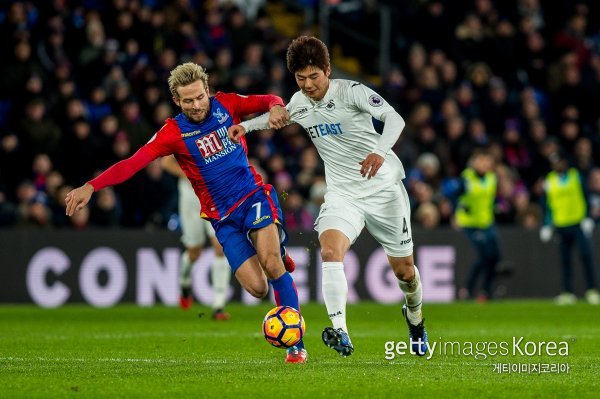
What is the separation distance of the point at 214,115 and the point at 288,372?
2020 millimetres

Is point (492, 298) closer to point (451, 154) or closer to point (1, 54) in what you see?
point (451, 154)

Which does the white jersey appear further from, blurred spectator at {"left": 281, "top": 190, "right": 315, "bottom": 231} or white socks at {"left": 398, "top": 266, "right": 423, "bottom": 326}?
blurred spectator at {"left": 281, "top": 190, "right": 315, "bottom": 231}

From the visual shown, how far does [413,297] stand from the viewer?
928 centimetres

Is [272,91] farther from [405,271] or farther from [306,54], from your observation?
[306,54]

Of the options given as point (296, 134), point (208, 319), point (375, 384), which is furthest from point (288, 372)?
point (296, 134)

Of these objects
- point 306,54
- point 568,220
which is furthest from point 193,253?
point 306,54

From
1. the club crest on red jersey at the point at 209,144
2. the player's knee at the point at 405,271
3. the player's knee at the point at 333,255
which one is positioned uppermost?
the club crest on red jersey at the point at 209,144

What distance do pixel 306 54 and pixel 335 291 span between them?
158cm

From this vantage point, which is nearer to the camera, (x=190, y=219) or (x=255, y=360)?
(x=255, y=360)

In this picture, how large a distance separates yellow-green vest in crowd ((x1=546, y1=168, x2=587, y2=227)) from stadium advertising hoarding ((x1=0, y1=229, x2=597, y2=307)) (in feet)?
3.85

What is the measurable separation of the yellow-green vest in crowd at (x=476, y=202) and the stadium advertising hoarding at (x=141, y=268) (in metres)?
0.60

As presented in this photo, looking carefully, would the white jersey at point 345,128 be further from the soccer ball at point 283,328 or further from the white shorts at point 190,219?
the white shorts at point 190,219

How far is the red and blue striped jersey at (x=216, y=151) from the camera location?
8844 mm

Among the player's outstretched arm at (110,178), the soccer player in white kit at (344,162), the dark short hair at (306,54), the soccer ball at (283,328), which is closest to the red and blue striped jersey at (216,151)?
the player's outstretched arm at (110,178)
